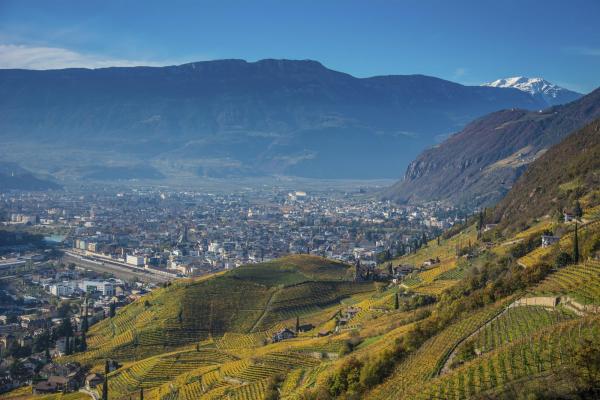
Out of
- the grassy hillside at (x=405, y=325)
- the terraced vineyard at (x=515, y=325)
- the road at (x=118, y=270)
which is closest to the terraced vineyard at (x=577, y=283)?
the grassy hillside at (x=405, y=325)

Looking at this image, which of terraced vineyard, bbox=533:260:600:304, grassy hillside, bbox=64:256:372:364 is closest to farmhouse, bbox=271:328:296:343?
grassy hillside, bbox=64:256:372:364

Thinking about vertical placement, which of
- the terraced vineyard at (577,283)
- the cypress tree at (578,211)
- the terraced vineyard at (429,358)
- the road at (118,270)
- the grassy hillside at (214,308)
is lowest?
the road at (118,270)

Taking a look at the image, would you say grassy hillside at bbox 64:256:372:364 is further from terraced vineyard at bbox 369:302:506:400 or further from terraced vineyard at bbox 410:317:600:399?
terraced vineyard at bbox 410:317:600:399

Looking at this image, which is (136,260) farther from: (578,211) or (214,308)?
(578,211)

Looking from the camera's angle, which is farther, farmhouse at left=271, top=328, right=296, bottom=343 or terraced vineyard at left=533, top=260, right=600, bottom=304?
farmhouse at left=271, top=328, right=296, bottom=343

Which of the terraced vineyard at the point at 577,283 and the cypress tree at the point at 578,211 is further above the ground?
the cypress tree at the point at 578,211

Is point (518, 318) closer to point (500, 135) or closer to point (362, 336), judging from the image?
point (362, 336)

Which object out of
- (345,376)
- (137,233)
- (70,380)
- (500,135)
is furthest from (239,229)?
(345,376)

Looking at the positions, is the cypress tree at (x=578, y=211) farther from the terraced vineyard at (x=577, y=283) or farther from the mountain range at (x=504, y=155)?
the mountain range at (x=504, y=155)
